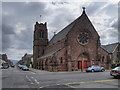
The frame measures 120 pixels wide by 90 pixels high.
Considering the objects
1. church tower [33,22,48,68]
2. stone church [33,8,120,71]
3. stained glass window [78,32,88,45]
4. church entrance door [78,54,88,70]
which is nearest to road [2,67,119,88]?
stone church [33,8,120,71]

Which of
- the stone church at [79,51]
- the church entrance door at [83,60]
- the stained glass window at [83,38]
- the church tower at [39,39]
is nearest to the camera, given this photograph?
the stone church at [79,51]

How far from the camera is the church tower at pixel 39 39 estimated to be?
52.5 m

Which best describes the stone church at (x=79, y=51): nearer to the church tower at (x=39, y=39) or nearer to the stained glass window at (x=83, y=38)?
the stained glass window at (x=83, y=38)

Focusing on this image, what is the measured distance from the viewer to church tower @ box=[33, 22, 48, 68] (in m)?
52.5

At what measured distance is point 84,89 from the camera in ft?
31.8

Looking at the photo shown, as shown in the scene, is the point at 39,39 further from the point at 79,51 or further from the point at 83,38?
the point at 79,51

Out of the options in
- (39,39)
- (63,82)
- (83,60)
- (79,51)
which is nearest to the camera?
(63,82)

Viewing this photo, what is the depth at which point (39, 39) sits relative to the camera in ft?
173

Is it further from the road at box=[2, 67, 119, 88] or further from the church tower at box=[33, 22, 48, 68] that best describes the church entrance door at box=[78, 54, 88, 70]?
the church tower at box=[33, 22, 48, 68]

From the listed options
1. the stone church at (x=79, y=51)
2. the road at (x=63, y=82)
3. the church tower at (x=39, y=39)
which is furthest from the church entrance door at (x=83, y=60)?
the church tower at (x=39, y=39)

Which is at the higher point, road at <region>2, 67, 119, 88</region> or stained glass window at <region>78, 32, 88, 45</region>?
stained glass window at <region>78, 32, 88, 45</region>

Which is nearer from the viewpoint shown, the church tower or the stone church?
the stone church

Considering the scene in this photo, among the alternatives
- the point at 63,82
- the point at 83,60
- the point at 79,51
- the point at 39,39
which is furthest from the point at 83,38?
the point at 63,82

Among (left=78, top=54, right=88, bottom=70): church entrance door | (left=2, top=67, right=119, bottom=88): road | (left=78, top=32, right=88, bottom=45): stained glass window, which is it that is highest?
(left=78, top=32, right=88, bottom=45): stained glass window
